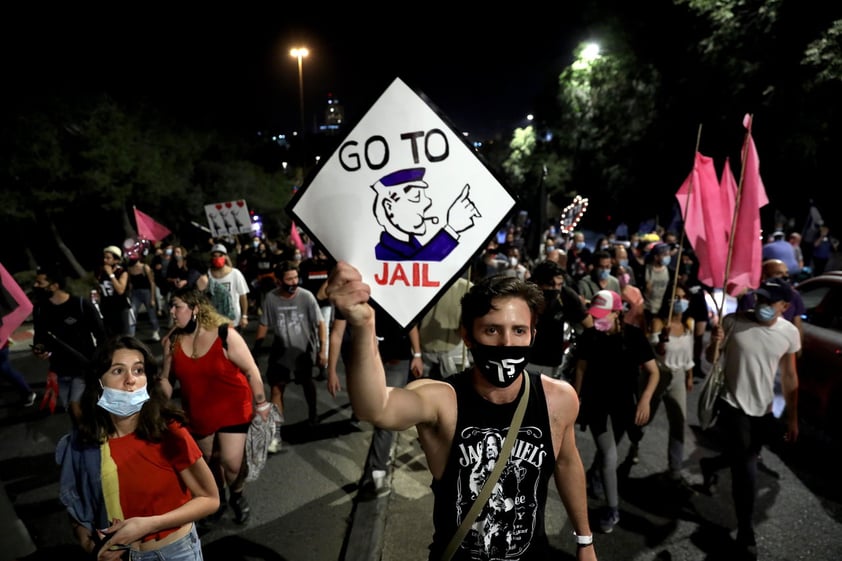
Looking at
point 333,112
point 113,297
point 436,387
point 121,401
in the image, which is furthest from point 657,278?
point 333,112

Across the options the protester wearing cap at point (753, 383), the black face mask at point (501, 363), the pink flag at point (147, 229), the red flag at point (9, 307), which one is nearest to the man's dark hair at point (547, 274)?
the protester wearing cap at point (753, 383)

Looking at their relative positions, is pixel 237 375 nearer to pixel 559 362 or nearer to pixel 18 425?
pixel 559 362

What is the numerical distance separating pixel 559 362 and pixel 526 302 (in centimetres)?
295

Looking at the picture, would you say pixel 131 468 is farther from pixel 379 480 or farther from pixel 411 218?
pixel 379 480

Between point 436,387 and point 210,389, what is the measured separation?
2.29m

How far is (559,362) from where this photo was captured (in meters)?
4.91

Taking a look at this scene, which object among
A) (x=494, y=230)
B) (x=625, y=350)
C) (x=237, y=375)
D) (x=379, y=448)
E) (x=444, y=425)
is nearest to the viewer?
(x=444, y=425)

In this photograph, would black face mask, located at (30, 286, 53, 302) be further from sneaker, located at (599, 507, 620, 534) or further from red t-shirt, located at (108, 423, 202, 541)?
sneaker, located at (599, 507, 620, 534)

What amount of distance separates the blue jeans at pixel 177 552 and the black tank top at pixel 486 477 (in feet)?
4.19

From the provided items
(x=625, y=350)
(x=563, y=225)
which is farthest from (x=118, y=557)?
(x=563, y=225)

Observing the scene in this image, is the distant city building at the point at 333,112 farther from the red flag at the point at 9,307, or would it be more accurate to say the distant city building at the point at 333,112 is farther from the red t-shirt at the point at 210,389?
the red t-shirt at the point at 210,389

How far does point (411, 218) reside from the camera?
89.1 inches

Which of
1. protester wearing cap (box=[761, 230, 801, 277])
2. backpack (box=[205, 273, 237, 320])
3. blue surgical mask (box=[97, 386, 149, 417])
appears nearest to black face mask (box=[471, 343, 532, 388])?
blue surgical mask (box=[97, 386, 149, 417])

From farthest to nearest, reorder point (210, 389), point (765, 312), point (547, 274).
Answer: point (547, 274)
point (765, 312)
point (210, 389)
